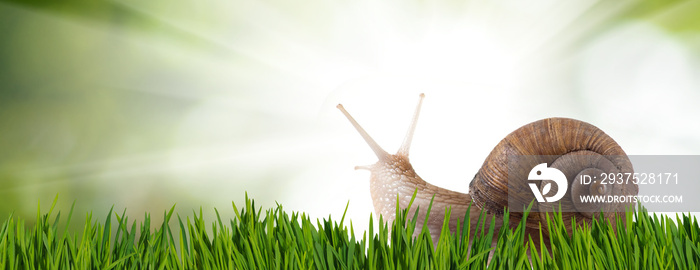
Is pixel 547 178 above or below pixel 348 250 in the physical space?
above

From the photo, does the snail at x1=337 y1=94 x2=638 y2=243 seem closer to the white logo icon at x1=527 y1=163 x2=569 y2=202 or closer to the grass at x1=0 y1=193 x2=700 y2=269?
the white logo icon at x1=527 y1=163 x2=569 y2=202

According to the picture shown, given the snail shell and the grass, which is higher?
the snail shell

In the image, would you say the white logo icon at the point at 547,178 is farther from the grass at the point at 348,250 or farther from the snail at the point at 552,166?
the grass at the point at 348,250

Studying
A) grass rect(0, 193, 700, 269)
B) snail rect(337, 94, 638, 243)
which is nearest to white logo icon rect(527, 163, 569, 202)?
snail rect(337, 94, 638, 243)

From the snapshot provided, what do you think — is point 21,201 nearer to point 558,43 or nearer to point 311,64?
point 311,64

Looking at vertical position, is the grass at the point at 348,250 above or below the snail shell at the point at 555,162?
below

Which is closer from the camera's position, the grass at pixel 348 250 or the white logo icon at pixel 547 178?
the grass at pixel 348 250

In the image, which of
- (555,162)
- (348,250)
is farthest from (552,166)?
(348,250)

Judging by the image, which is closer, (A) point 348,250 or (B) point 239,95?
(A) point 348,250

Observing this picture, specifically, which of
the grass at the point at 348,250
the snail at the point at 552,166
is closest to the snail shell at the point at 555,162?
the snail at the point at 552,166

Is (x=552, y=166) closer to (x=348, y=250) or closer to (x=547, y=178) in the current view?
(x=547, y=178)
